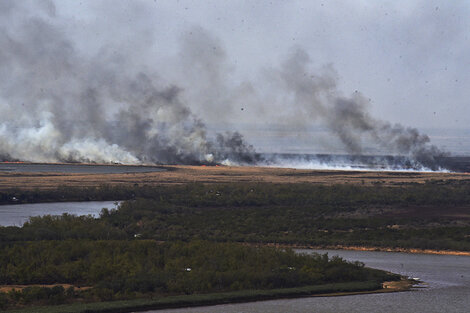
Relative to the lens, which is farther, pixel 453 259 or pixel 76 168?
pixel 76 168

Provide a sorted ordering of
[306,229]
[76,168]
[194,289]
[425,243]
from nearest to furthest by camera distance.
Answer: [194,289] → [425,243] → [306,229] → [76,168]

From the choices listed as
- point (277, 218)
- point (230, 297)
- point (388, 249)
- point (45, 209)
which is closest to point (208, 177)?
point (45, 209)

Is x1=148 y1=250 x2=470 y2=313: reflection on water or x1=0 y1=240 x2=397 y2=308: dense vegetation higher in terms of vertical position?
x1=0 y1=240 x2=397 y2=308: dense vegetation

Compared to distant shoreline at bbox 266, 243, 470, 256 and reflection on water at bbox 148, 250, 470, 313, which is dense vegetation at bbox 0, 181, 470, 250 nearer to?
distant shoreline at bbox 266, 243, 470, 256

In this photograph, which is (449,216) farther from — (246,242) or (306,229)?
(246,242)

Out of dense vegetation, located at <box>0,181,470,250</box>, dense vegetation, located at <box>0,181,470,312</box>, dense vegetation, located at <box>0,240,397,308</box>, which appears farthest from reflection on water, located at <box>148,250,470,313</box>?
dense vegetation, located at <box>0,181,470,250</box>

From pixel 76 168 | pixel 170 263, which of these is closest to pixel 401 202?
pixel 170 263
